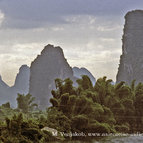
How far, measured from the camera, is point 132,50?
87.2 meters

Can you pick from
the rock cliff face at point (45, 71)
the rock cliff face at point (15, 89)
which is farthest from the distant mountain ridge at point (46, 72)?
the rock cliff face at point (15, 89)

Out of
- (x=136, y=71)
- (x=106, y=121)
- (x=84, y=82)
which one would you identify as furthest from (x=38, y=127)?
(x=136, y=71)

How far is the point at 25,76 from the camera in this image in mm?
194125

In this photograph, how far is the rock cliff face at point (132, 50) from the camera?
3302 inches

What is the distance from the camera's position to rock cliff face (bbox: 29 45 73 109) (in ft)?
387

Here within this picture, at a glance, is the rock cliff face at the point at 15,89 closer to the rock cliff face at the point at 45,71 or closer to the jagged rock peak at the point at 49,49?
the rock cliff face at the point at 45,71

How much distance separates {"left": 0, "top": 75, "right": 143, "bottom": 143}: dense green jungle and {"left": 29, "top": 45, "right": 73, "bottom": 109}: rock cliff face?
86.3m

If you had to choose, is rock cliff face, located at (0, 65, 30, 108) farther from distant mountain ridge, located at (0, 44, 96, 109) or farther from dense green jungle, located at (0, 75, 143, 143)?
dense green jungle, located at (0, 75, 143, 143)

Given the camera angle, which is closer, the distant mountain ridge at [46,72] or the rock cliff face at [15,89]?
the distant mountain ridge at [46,72]

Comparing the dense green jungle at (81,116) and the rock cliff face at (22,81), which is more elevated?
the rock cliff face at (22,81)

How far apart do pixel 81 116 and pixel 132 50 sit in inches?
2685

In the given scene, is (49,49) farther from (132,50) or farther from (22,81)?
(22,81)

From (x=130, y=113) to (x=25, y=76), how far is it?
170m

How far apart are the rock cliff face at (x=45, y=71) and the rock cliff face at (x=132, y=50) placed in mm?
36738
